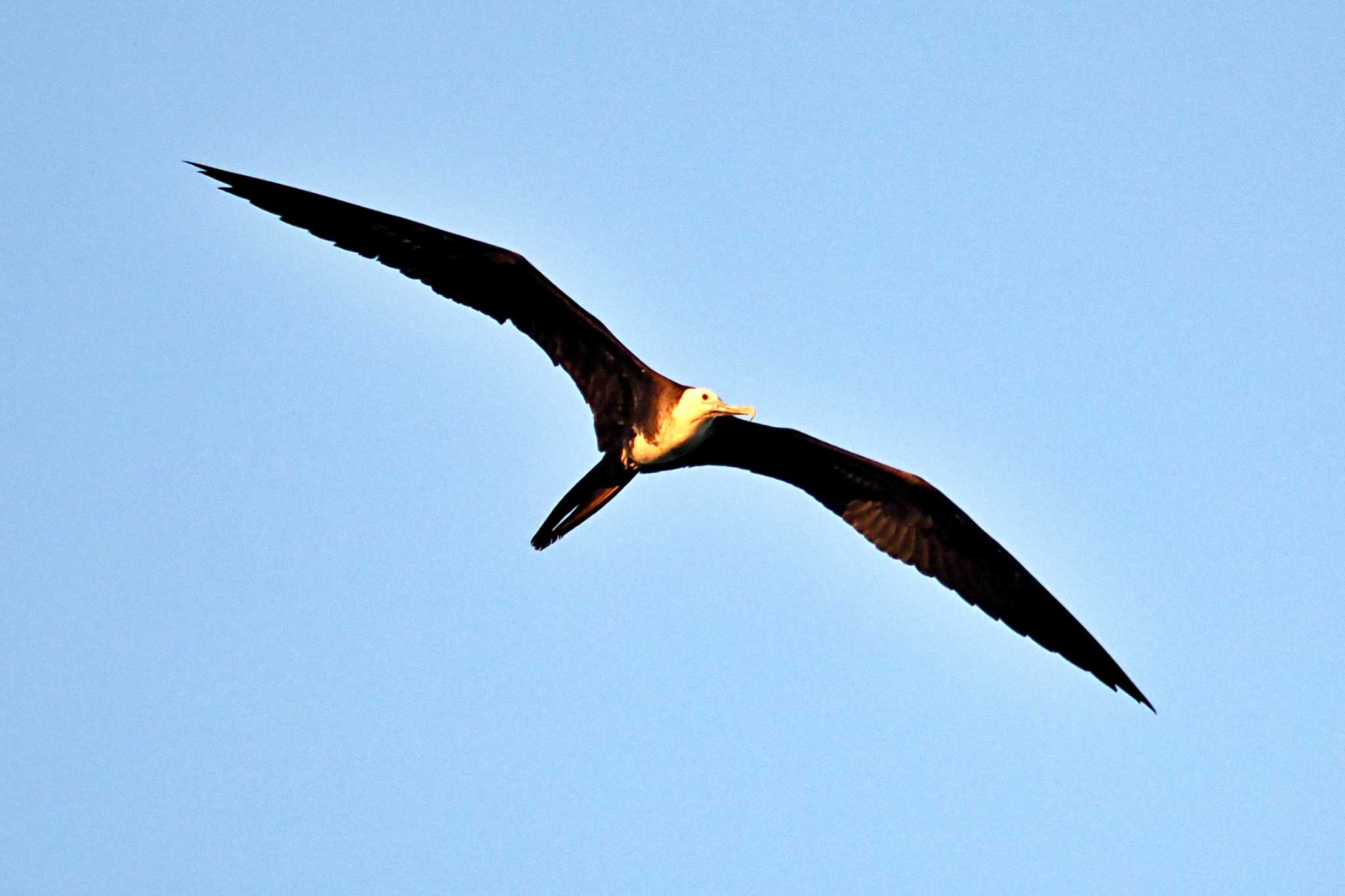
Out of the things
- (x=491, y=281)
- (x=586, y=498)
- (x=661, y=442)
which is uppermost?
(x=491, y=281)

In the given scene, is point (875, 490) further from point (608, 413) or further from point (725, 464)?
point (608, 413)

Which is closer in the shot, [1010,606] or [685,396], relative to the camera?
[685,396]

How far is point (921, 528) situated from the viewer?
1109cm

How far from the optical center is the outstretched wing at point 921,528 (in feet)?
35.6

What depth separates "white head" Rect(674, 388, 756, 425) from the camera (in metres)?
10.2

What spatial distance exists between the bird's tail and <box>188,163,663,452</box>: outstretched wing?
0.12 m

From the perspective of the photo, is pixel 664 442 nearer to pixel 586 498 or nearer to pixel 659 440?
pixel 659 440

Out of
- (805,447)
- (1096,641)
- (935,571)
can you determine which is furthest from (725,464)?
(1096,641)

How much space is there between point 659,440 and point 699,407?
0.31 meters

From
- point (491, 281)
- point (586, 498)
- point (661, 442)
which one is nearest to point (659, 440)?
point (661, 442)

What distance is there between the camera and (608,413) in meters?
10.4

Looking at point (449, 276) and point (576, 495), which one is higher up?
point (449, 276)

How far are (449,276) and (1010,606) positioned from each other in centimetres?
386

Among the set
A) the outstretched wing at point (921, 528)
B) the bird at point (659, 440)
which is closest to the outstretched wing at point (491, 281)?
the bird at point (659, 440)
